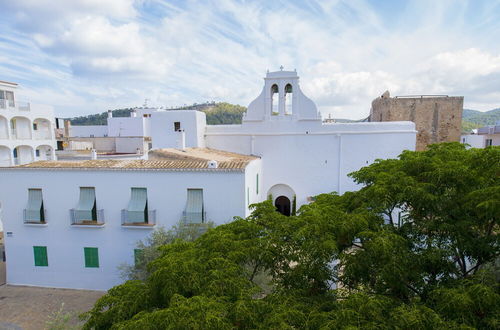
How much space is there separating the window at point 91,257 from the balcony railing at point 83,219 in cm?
141

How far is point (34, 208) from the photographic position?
15648mm

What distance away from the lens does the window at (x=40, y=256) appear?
1597 cm

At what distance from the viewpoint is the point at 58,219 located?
15664 millimetres

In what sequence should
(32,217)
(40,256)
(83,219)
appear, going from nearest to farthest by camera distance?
(83,219), (32,217), (40,256)

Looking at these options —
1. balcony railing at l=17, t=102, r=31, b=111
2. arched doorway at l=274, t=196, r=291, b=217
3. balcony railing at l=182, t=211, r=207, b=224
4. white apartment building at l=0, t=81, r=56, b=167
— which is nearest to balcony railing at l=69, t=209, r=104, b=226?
balcony railing at l=182, t=211, r=207, b=224

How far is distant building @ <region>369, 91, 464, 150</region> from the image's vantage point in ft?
92.2

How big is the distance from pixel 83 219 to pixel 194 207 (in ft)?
18.7

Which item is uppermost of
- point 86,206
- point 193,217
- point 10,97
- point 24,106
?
point 10,97

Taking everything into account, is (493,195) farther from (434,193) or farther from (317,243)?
(317,243)

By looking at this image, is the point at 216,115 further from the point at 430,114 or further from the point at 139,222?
the point at 139,222

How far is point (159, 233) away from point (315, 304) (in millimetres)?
10133

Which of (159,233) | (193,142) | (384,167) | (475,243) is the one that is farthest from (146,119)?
(475,243)

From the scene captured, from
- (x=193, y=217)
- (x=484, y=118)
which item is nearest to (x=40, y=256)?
(x=193, y=217)

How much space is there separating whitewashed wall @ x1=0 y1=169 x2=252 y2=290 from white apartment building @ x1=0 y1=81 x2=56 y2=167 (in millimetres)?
18019
